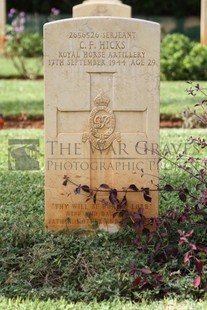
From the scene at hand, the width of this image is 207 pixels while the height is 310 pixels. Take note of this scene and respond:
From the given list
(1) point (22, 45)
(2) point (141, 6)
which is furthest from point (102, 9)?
(2) point (141, 6)

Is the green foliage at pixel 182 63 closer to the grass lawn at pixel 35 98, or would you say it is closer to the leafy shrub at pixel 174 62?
the leafy shrub at pixel 174 62

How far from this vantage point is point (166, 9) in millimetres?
30359

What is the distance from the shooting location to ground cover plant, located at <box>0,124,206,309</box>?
4.35 m

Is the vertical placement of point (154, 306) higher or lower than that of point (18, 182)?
lower

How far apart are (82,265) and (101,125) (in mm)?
1020

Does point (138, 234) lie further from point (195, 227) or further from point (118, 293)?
point (118, 293)

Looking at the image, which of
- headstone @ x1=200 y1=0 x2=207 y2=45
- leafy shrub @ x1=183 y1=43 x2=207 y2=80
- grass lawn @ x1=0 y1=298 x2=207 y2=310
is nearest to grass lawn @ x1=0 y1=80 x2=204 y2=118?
leafy shrub @ x1=183 y1=43 x2=207 y2=80

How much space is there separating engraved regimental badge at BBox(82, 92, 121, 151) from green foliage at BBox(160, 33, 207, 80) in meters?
11.3

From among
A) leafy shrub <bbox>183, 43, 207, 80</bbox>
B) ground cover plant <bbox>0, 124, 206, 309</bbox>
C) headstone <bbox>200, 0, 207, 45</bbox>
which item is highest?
headstone <bbox>200, 0, 207, 45</bbox>

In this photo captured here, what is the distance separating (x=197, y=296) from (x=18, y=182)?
8.62ft

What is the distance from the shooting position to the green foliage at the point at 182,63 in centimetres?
1634

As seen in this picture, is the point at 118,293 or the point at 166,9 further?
the point at 166,9

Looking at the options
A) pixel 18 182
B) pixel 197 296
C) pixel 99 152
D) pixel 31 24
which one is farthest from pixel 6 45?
pixel 197 296

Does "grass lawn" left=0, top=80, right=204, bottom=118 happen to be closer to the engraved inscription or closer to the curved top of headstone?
the curved top of headstone
